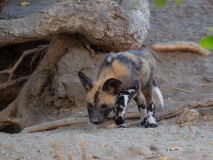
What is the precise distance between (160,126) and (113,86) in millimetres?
658

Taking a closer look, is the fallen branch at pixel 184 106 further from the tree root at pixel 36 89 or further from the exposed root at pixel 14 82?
the exposed root at pixel 14 82

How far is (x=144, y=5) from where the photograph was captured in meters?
7.18

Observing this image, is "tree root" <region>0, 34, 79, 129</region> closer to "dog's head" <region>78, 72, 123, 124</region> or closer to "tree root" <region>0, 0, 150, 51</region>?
"tree root" <region>0, 0, 150, 51</region>

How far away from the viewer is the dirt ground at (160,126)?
371 centimetres

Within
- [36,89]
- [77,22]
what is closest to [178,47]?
[77,22]

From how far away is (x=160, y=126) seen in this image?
17.2ft

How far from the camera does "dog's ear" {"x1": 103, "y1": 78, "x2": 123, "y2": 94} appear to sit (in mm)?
5004

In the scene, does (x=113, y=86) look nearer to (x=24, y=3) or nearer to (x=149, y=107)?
(x=149, y=107)

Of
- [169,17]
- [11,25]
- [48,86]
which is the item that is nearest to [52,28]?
[11,25]

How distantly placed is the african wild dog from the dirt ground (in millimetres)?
207

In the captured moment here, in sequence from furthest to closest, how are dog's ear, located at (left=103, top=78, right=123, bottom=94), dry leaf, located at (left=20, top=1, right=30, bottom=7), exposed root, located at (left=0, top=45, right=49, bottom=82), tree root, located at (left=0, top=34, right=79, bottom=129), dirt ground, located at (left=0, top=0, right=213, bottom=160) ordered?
dry leaf, located at (left=20, top=1, right=30, bottom=7), exposed root, located at (left=0, top=45, right=49, bottom=82), tree root, located at (left=0, top=34, right=79, bottom=129), dog's ear, located at (left=103, top=78, right=123, bottom=94), dirt ground, located at (left=0, top=0, right=213, bottom=160)

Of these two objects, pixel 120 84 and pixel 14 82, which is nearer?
pixel 120 84

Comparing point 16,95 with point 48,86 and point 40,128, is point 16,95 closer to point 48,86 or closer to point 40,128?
point 48,86

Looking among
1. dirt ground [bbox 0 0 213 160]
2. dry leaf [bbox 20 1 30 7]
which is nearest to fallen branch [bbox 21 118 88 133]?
dirt ground [bbox 0 0 213 160]
